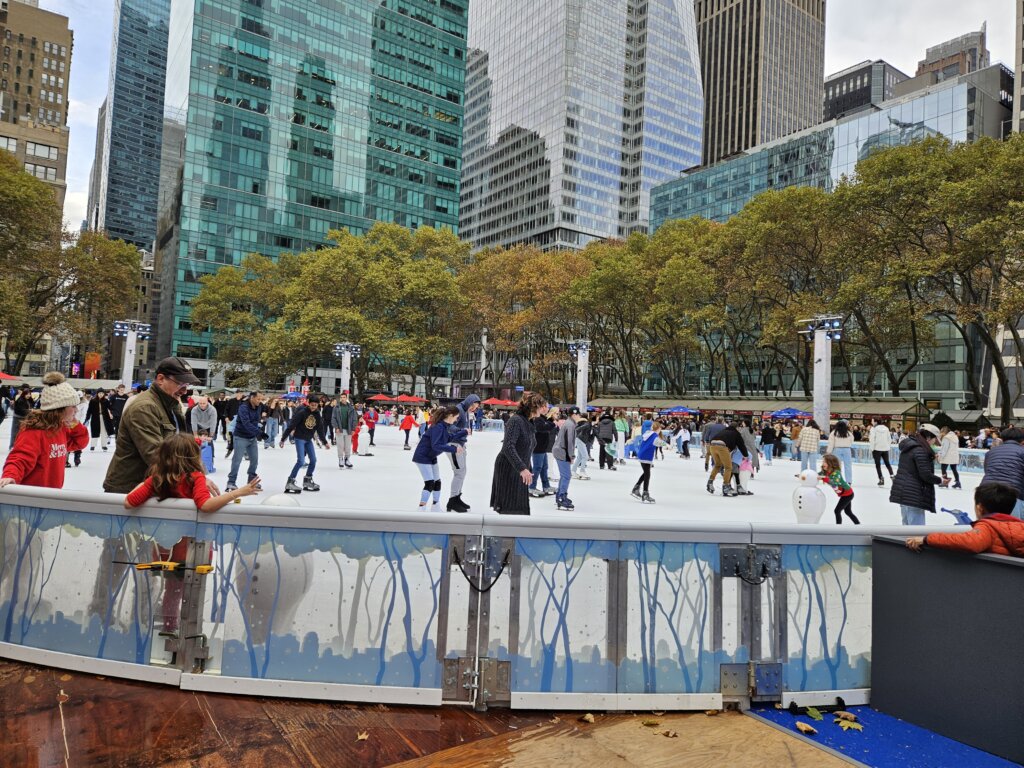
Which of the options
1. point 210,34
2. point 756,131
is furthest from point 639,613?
point 756,131

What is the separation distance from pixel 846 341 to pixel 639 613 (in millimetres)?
41040

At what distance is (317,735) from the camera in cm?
282

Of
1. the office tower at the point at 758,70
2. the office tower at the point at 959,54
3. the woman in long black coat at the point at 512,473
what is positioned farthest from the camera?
Result: the office tower at the point at 758,70

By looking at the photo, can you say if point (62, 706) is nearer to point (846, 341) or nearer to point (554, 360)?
point (846, 341)

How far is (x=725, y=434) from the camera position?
41.6ft

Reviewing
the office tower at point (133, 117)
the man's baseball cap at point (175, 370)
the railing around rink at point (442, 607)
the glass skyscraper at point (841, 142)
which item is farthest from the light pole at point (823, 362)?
the office tower at point (133, 117)

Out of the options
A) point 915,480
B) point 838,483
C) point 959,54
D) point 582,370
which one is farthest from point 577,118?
point 915,480

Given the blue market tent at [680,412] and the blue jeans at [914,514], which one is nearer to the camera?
the blue jeans at [914,514]

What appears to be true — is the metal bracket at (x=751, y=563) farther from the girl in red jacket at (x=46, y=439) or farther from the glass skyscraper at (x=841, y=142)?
the glass skyscraper at (x=841, y=142)

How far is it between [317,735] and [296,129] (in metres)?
79.1

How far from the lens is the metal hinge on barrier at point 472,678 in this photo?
3117 mm

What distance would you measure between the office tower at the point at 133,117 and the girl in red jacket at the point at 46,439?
559 ft

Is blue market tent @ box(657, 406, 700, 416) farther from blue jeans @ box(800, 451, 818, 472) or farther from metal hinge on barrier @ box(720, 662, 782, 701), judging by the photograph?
metal hinge on barrier @ box(720, 662, 782, 701)

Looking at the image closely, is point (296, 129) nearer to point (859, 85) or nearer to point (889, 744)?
point (889, 744)
